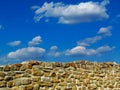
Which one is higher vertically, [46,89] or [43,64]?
[43,64]

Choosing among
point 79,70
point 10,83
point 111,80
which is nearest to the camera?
point 10,83

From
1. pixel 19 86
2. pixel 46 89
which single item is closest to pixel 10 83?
pixel 19 86

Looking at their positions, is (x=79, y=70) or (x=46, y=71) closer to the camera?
(x=46, y=71)

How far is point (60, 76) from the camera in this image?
11117mm

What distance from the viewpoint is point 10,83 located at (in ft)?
33.0

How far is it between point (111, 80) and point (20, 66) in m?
3.92

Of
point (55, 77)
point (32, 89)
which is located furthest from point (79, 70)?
point (32, 89)

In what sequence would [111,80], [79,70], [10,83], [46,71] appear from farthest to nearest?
1. [111,80]
2. [79,70]
3. [46,71]
4. [10,83]

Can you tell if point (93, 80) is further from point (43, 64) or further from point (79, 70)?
point (43, 64)

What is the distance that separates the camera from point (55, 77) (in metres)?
11.0

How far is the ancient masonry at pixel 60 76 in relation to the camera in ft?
33.3

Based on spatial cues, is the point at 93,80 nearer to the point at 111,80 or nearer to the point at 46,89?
the point at 111,80

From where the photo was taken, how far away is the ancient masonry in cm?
1014

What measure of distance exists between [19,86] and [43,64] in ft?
3.67
